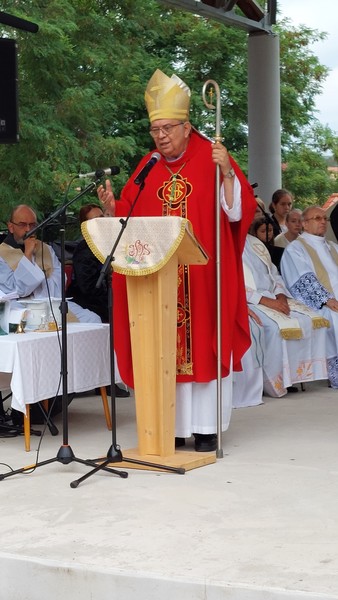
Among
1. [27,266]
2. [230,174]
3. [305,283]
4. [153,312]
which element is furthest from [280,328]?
[153,312]

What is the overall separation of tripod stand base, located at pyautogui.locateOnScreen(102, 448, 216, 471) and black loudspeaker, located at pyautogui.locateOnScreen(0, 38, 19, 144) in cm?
339

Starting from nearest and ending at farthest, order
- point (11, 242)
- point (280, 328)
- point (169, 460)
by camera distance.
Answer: point (169, 460)
point (11, 242)
point (280, 328)

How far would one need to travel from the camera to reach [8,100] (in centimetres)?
849

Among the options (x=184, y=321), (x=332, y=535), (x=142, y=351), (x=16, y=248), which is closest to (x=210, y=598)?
(x=332, y=535)

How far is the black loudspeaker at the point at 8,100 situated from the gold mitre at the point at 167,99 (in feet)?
8.67

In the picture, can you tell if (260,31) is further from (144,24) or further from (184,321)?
(184,321)

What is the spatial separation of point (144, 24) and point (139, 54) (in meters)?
1.04

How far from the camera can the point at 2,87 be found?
28.0ft

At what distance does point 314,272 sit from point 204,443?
10.1 ft

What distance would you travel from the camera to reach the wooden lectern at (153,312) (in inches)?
218

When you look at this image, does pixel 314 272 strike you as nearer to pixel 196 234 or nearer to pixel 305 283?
pixel 305 283

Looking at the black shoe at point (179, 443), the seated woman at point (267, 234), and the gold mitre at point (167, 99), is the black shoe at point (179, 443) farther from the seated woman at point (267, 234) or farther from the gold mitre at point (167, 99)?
the seated woman at point (267, 234)

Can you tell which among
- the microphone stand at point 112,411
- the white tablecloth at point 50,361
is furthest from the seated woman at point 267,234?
the microphone stand at point 112,411

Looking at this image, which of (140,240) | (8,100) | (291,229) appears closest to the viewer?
(140,240)
